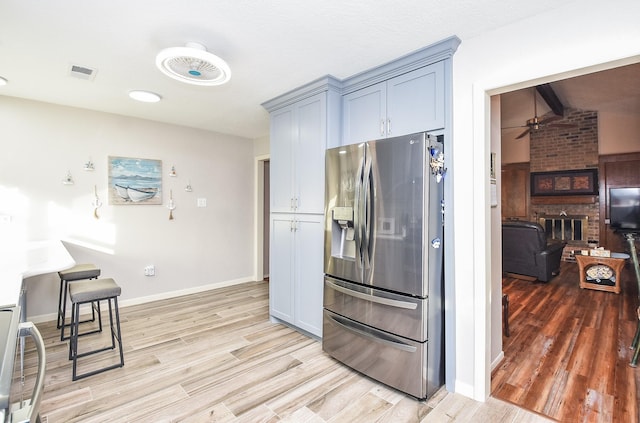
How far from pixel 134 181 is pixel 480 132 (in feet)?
12.8

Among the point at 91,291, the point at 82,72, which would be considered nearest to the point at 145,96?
the point at 82,72

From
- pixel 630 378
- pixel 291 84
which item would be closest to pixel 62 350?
pixel 291 84

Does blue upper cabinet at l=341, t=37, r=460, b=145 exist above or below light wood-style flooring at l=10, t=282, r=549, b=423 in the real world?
above

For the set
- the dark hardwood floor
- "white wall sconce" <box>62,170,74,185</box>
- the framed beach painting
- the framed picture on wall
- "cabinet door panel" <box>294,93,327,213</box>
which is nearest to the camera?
the dark hardwood floor

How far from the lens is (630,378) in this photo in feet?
7.40

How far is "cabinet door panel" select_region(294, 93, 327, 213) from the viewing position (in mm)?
2791

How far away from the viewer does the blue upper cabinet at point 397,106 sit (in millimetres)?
2186

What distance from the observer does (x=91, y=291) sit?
2289 millimetres

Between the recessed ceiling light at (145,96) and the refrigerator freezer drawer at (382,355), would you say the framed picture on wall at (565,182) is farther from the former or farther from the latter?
the recessed ceiling light at (145,96)

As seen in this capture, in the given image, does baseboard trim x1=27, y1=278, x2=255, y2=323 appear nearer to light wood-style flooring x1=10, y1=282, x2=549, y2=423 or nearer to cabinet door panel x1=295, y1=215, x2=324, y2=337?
light wood-style flooring x1=10, y1=282, x2=549, y2=423

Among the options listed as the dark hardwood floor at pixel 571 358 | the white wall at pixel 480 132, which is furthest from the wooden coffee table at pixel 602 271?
the white wall at pixel 480 132

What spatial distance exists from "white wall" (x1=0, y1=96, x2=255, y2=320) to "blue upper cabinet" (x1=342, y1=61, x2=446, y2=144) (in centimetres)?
266

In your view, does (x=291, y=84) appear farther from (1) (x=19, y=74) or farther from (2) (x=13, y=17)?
(1) (x=19, y=74)

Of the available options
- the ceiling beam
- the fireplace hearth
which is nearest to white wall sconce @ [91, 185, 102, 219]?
the ceiling beam
